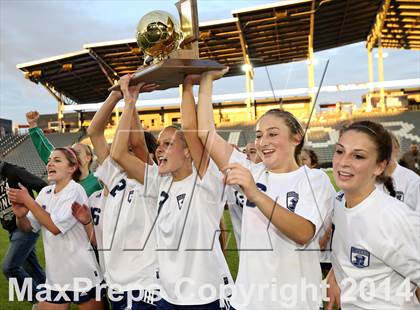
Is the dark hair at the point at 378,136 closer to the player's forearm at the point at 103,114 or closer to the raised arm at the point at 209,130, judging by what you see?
the raised arm at the point at 209,130

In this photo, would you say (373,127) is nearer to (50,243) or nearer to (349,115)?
(50,243)

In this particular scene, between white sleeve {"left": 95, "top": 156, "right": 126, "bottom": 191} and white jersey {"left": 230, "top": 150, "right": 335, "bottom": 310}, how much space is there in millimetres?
1294

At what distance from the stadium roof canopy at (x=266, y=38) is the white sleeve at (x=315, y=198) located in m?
22.8

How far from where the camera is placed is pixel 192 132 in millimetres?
2693

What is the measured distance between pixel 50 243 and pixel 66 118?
4160 cm

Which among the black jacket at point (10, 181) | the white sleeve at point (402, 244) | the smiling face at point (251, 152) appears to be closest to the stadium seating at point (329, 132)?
the smiling face at point (251, 152)

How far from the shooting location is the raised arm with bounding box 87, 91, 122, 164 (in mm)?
2969

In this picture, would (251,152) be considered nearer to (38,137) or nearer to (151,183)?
(151,183)

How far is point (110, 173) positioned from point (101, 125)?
14.9 inches

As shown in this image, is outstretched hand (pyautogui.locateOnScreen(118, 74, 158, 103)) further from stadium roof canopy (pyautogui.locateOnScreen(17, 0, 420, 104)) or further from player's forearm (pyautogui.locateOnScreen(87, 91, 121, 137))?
stadium roof canopy (pyautogui.locateOnScreen(17, 0, 420, 104))

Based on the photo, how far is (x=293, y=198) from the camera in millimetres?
2197

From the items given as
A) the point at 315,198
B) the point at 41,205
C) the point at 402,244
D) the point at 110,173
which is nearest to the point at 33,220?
the point at 41,205

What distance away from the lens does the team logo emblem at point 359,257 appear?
7.23 ft

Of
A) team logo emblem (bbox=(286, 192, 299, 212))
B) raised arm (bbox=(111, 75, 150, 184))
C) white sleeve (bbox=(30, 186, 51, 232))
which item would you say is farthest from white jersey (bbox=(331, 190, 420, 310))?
white sleeve (bbox=(30, 186, 51, 232))
